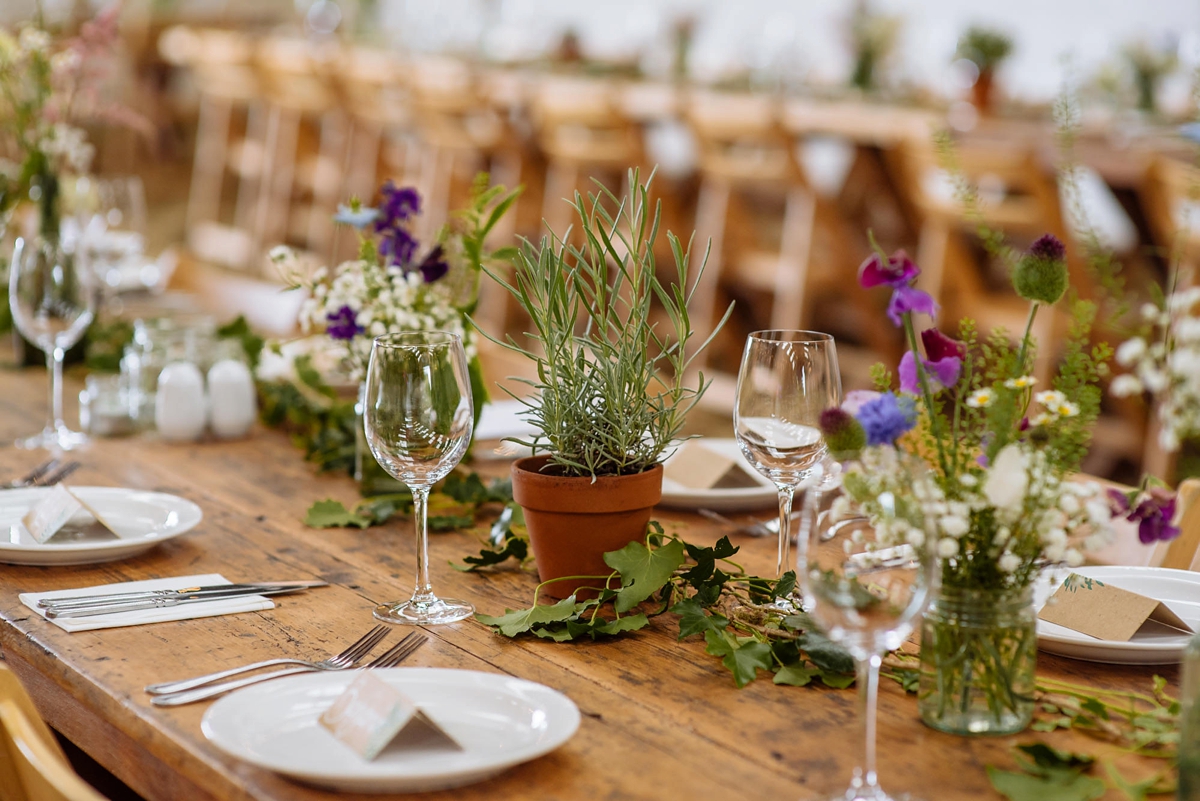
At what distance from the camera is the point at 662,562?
1062mm

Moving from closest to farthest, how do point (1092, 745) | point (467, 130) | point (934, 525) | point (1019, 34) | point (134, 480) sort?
point (934, 525) → point (1092, 745) → point (134, 480) → point (467, 130) → point (1019, 34)

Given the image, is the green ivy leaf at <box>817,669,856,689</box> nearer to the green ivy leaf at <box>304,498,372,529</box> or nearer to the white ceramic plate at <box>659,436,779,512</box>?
the white ceramic plate at <box>659,436,779,512</box>

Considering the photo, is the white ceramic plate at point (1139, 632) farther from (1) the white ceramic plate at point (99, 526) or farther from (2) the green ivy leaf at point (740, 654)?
(1) the white ceramic plate at point (99, 526)

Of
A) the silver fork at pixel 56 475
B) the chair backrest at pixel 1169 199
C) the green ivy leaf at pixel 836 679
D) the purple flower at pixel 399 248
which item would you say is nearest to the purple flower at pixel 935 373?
the green ivy leaf at pixel 836 679

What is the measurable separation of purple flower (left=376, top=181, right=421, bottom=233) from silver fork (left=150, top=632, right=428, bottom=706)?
0.55 metres

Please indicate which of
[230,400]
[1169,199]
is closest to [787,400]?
[230,400]

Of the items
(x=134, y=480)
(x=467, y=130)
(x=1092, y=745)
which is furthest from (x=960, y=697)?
(x=467, y=130)

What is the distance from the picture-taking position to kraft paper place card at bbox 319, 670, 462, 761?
31.2 inches

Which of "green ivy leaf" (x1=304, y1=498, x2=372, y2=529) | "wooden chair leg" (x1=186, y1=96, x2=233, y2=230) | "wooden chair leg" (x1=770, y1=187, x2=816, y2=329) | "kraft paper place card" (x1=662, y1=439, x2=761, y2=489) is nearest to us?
"green ivy leaf" (x1=304, y1=498, x2=372, y2=529)

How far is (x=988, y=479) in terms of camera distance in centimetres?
82

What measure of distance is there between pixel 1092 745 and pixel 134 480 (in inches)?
43.1

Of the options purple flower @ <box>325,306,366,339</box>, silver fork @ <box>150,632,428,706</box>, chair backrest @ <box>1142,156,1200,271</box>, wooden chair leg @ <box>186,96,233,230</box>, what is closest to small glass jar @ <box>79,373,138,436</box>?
purple flower @ <box>325,306,366,339</box>

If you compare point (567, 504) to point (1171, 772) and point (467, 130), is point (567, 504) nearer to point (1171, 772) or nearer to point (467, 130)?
point (1171, 772)

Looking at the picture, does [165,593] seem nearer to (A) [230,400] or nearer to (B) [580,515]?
(B) [580,515]
